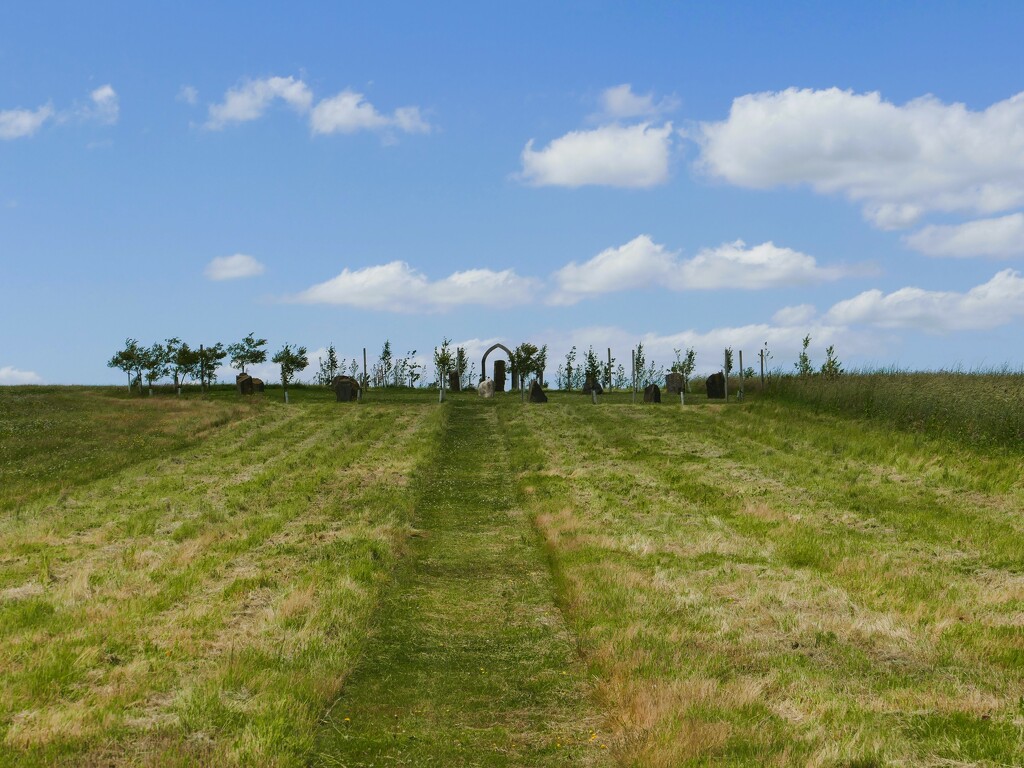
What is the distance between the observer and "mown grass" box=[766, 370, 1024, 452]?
25.2 metres

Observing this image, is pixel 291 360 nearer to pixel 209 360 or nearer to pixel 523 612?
pixel 209 360

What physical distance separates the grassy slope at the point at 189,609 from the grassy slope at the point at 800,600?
120 inches

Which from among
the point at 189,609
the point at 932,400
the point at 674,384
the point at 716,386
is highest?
the point at 674,384

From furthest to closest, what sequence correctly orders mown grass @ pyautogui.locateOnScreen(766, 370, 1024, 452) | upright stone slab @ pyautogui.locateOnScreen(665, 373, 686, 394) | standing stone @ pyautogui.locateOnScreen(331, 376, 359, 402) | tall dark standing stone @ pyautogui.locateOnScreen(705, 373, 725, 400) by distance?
upright stone slab @ pyautogui.locateOnScreen(665, 373, 686, 394) < standing stone @ pyautogui.locateOnScreen(331, 376, 359, 402) < tall dark standing stone @ pyautogui.locateOnScreen(705, 373, 725, 400) < mown grass @ pyautogui.locateOnScreen(766, 370, 1024, 452)

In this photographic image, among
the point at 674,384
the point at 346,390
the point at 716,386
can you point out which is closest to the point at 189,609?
the point at 346,390

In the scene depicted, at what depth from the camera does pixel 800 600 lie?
1158 cm

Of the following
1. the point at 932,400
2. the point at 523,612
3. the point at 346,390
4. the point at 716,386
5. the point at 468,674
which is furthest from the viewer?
the point at 346,390

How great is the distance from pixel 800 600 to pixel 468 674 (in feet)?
16.3

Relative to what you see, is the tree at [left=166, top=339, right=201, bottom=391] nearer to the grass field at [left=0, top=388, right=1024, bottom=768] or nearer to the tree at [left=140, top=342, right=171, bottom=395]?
the tree at [left=140, top=342, right=171, bottom=395]

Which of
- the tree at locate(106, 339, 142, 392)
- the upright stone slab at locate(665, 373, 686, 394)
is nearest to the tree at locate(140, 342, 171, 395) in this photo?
the tree at locate(106, 339, 142, 392)

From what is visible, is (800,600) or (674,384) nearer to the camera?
(800,600)

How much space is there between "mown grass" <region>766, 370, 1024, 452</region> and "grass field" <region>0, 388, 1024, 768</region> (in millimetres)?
975

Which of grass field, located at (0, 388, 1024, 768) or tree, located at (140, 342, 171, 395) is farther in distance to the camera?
tree, located at (140, 342, 171, 395)

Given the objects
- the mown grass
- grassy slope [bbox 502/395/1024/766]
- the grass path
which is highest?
the mown grass
